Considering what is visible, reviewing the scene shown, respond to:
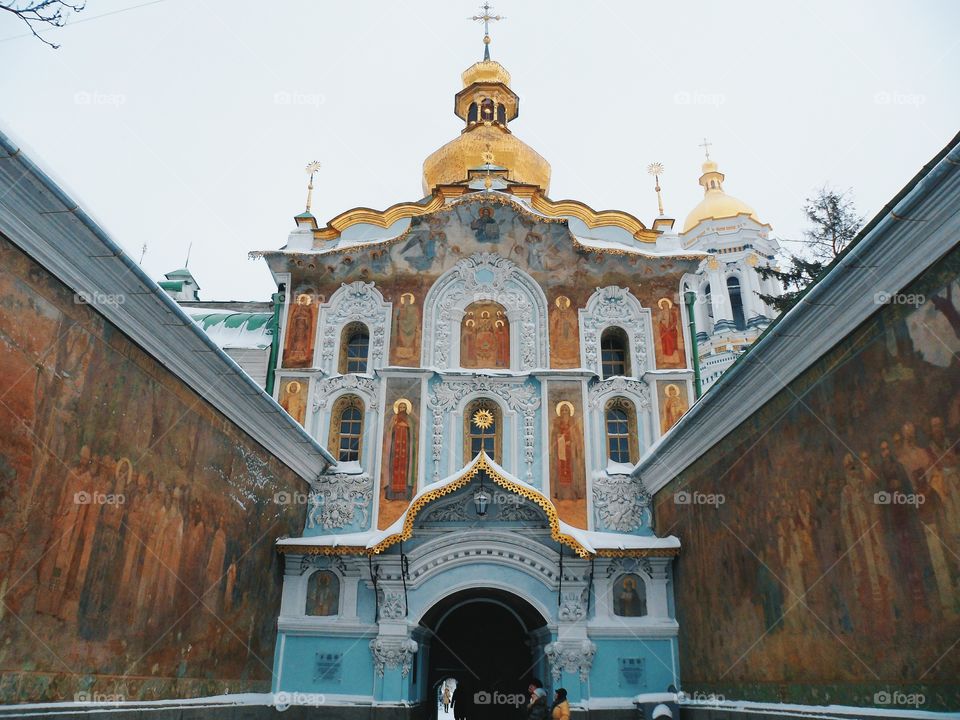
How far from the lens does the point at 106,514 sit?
7480 millimetres

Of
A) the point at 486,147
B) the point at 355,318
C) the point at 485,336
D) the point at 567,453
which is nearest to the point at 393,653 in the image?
the point at 567,453

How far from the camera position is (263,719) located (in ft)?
37.0

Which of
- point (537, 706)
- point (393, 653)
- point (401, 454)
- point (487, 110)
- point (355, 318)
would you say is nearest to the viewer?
point (537, 706)

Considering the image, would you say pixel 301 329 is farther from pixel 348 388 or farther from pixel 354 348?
pixel 348 388

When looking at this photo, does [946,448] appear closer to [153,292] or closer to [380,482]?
[153,292]

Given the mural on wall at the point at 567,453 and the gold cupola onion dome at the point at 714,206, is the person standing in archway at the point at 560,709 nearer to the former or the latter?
the mural on wall at the point at 567,453

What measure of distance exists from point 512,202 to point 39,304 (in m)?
10.1

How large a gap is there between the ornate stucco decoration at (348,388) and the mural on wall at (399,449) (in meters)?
0.32

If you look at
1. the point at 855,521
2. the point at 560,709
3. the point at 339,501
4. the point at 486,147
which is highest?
the point at 486,147

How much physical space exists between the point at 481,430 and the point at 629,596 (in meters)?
3.91

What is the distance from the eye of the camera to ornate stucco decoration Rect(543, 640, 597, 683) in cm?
1198

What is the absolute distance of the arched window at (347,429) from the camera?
14352 mm

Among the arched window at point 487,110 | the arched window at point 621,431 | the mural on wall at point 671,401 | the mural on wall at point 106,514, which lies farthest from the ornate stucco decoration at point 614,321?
the arched window at point 487,110

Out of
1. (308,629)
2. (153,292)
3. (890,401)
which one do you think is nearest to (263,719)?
(308,629)
